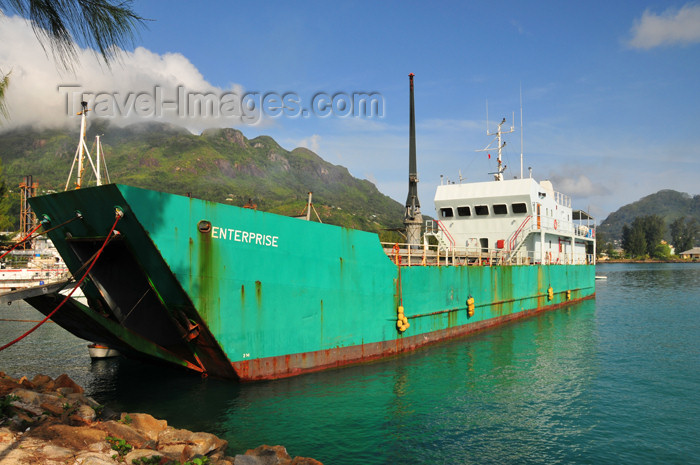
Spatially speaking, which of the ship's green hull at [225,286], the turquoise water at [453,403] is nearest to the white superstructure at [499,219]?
the turquoise water at [453,403]

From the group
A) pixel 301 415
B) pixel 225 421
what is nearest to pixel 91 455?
pixel 225 421

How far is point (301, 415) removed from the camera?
9.34 m

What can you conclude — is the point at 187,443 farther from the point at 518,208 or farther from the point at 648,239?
the point at 648,239

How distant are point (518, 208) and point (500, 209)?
963 millimetres

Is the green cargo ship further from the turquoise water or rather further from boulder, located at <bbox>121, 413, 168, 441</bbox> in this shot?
boulder, located at <bbox>121, 413, 168, 441</bbox>

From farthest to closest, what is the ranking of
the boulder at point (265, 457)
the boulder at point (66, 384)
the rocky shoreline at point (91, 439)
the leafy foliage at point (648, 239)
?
1. the leafy foliage at point (648, 239)
2. the boulder at point (66, 384)
3. the boulder at point (265, 457)
4. the rocky shoreline at point (91, 439)

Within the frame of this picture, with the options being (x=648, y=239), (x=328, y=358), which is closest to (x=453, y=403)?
(x=328, y=358)

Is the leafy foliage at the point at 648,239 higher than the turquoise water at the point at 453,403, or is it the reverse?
the leafy foliage at the point at 648,239

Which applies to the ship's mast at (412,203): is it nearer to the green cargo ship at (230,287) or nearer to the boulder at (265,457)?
the green cargo ship at (230,287)

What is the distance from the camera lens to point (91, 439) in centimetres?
646

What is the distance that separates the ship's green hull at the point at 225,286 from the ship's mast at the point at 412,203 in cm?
514

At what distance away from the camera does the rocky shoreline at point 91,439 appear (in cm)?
588

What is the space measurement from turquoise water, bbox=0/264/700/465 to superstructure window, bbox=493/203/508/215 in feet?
31.3

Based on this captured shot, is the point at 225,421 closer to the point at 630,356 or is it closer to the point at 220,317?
the point at 220,317
